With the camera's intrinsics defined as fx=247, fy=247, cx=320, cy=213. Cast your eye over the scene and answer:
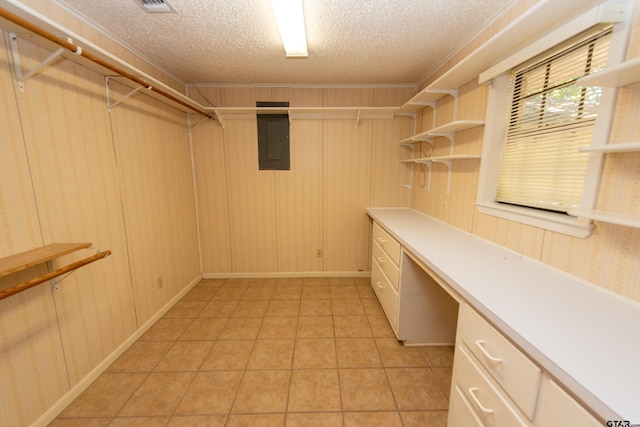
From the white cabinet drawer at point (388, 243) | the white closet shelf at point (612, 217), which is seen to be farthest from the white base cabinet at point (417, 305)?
the white closet shelf at point (612, 217)

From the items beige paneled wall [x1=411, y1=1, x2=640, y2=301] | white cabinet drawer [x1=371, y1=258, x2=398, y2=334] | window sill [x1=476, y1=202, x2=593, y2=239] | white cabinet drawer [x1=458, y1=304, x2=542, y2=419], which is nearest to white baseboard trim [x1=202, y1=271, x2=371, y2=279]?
white cabinet drawer [x1=371, y1=258, x2=398, y2=334]

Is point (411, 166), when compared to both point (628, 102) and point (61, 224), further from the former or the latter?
point (61, 224)

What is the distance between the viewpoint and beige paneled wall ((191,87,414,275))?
10.1 feet

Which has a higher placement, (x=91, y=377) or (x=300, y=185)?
(x=300, y=185)

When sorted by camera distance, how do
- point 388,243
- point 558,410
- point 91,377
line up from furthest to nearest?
1. point 388,243
2. point 91,377
3. point 558,410

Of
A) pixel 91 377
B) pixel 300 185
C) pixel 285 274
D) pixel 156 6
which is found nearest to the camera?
pixel 156 6

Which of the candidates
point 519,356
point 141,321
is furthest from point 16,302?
point 519,356

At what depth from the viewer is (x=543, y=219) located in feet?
4.26

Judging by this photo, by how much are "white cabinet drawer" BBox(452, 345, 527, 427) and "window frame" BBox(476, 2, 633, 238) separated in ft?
2.53

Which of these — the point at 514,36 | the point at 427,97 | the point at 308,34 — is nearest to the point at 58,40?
the point at 308,34

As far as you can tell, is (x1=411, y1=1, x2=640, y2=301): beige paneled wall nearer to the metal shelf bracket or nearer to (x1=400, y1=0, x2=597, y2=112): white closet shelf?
(x1=400, y1=0, x2=597, y2=112): white closet shelf

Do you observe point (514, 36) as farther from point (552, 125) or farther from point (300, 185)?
point (300, 185)

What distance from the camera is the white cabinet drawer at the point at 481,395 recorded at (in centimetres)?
88

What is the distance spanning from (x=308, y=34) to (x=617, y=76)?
1798 millimetres
